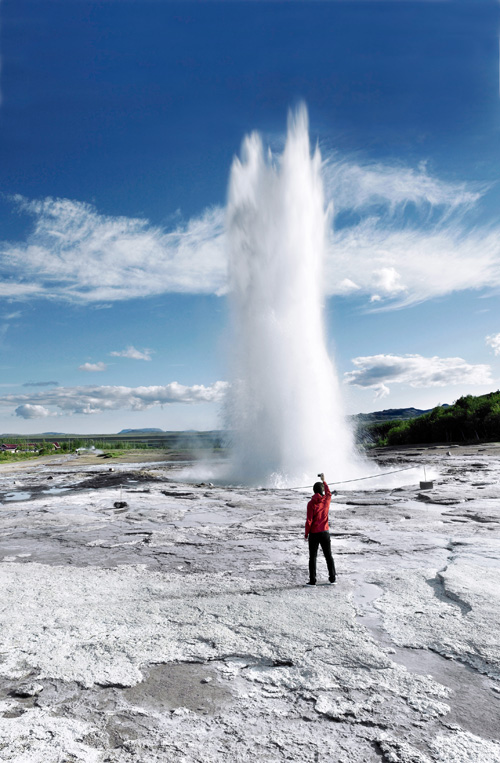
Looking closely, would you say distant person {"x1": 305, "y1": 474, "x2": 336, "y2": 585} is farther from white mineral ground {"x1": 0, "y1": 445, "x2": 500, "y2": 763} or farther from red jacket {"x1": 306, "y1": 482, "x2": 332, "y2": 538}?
white mineral ground {"x1": 0, "y1": 445, "x2": 500, "y2": 763}

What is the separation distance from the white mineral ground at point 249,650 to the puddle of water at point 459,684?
0.05 ft

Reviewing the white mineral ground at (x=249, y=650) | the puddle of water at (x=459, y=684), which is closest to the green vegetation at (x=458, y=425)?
the white mineral ground at (x=249, y=650)

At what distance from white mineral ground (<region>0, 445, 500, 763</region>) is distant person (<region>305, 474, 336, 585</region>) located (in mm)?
323

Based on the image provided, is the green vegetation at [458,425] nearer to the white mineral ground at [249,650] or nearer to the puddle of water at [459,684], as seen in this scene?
the white mineral ground at [249,650]

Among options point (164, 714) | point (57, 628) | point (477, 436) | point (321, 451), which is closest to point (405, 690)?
point (164, 714)

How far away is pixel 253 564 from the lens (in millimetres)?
8234

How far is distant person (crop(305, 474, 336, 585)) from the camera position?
698 centimetres

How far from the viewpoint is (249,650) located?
483 centimetres

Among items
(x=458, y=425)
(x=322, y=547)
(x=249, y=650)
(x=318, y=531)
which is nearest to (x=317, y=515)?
(x=318, y=531)

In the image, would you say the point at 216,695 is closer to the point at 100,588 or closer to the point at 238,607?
the point at 238,607

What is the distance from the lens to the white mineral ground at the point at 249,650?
3.45 meters

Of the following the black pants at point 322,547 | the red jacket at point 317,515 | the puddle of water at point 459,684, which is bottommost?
the puddle of water at point 459,684

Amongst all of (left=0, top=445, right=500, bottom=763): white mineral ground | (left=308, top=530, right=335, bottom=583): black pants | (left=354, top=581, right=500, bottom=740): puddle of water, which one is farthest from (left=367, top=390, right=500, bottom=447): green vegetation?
(left=354, top=581, right=500, bottom=740): puddle of water

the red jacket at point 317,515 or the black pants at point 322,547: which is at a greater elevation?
the red jacket at point 317,515
